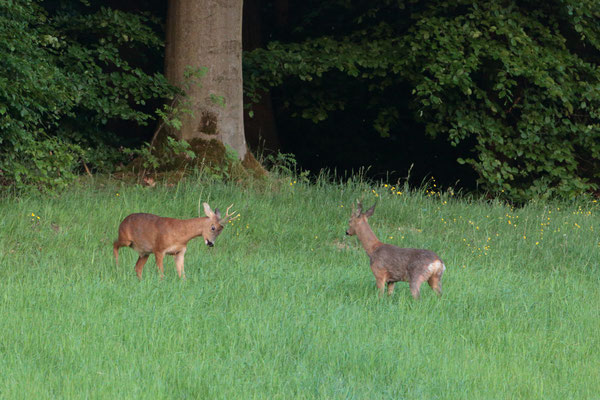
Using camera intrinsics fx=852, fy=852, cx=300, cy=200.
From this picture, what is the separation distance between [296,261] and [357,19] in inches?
324

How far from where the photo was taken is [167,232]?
8570 mm

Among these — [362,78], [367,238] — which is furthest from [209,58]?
[367,238]

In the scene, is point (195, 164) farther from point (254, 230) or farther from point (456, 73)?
point (456, 73)

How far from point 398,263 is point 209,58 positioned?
22.8ft

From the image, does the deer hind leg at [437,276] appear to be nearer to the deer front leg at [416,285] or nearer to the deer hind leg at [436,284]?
the deer hind leg at [436,284]

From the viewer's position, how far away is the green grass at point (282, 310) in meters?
6.08

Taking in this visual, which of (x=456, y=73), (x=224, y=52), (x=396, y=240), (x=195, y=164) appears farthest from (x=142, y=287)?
(x=456, y=73)

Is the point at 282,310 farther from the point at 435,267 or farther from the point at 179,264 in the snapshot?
the point at 179,264

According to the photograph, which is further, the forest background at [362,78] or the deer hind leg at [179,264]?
the forest background at [362,78]

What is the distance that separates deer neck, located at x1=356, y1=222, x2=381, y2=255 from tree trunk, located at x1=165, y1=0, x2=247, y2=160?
571cm

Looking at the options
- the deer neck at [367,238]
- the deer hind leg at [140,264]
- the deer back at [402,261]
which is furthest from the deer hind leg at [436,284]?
the deer hind leg at [140,264]

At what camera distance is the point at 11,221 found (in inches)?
425

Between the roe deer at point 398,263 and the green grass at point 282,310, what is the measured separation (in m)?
0.20

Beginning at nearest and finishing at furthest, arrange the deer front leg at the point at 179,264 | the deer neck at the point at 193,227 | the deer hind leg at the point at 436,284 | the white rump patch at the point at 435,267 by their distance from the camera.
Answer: the white rump patch at the point at 435,267 < the deer hind leg at the point at 436,284 < the deer neck at the point at 193,227 < the deer front leg at the point at 179,264
